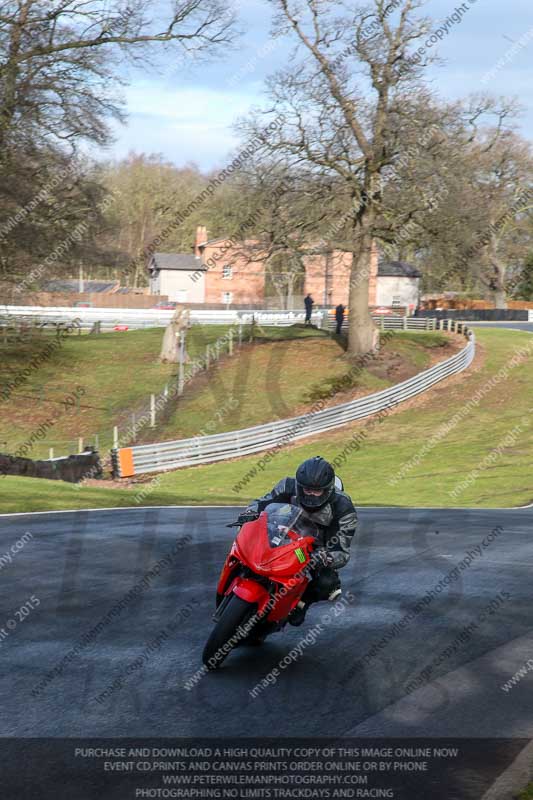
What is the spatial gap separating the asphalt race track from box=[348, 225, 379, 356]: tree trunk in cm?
3007

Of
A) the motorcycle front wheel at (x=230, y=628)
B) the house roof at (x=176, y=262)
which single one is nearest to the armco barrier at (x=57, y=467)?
the motorcycle front wheel at (x=230, y=628)

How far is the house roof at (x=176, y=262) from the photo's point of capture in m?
99.2

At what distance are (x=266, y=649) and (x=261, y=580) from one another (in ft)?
3.46

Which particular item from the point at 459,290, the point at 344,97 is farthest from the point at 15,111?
the point at 459,290

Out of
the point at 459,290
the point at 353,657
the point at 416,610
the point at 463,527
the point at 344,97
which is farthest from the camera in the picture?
the point at 459,290

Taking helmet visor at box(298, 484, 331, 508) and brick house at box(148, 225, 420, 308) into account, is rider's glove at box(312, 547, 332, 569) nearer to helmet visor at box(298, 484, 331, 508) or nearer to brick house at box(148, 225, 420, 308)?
helmet visor at box(298, 484, 331, 508)

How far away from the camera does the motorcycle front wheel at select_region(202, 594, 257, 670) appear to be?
6516 millimetres

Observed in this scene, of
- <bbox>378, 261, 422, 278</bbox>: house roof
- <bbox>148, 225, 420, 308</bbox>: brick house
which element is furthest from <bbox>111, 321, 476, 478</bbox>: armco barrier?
<bbox>378, 261, 422, 278</bbox>: house roof

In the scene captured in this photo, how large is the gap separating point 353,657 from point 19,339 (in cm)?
4389

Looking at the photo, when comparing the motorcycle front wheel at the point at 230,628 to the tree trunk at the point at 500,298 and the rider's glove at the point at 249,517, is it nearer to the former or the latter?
the rider's glove at the point at 249,517

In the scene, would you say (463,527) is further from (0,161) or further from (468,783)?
(0,161)

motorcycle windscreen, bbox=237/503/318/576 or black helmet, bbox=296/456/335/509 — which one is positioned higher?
black helmet, bbox=296/456/335/509

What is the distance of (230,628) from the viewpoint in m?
6.53

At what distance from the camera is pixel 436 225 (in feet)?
129
